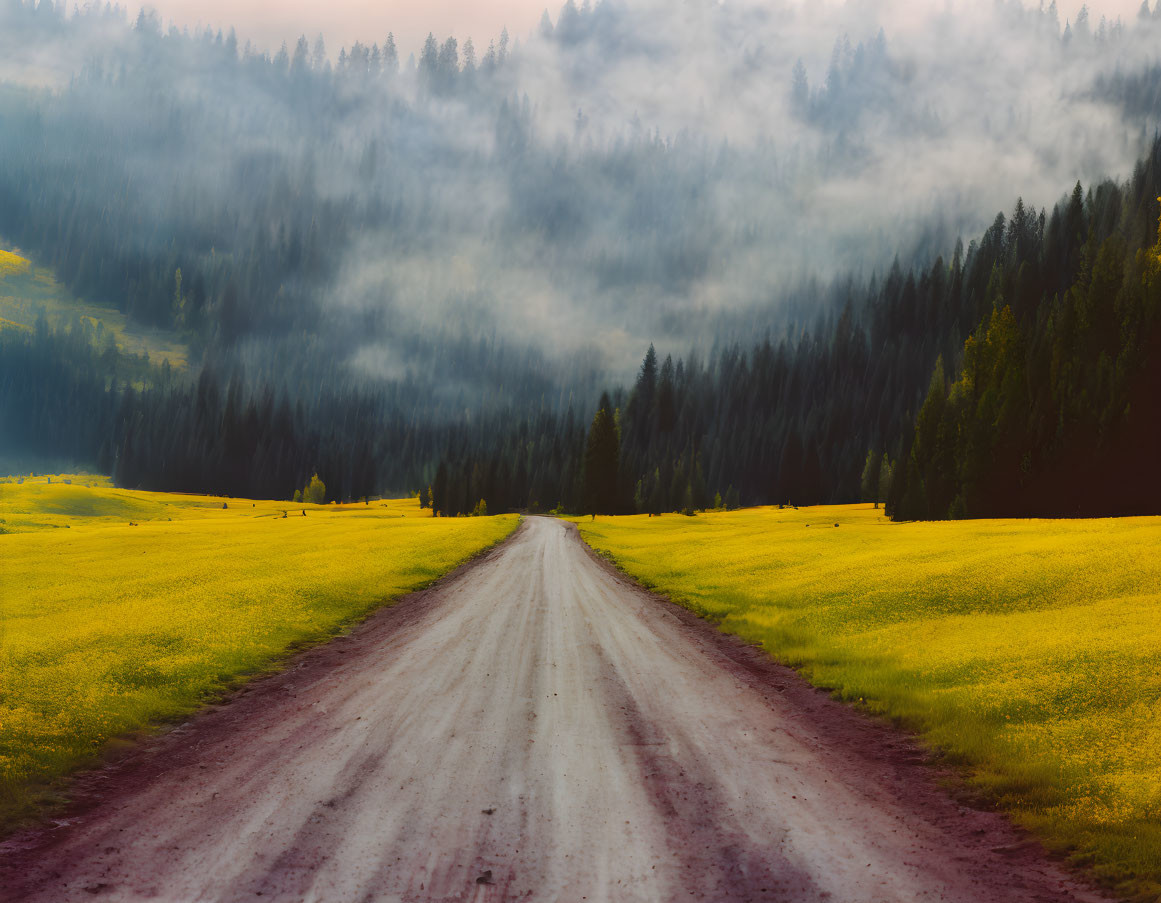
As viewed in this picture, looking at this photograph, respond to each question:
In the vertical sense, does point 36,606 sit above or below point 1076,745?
below

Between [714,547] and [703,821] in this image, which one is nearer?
[703,821]

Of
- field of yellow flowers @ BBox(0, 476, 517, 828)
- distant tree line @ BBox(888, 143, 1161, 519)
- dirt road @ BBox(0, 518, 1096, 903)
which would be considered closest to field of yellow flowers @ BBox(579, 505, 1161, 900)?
dirt road @ BBox(0, 518, 1096, 903)

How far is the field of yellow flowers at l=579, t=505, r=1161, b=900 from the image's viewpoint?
9008 mm

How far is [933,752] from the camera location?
36.3 feet

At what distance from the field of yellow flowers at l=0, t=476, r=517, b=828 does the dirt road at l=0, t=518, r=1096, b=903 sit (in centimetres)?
126

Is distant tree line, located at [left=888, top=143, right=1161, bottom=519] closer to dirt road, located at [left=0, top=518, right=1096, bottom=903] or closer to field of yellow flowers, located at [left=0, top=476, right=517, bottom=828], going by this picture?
field of yellow flowers, located at [left=0, top=476, right=517, bottom=828]

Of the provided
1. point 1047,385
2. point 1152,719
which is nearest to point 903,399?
point 1047,385

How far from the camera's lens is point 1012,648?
15555 mm

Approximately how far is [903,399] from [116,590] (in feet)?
685

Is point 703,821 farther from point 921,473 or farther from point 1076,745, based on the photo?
point 921,473

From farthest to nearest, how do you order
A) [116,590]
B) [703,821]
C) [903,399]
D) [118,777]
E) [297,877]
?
[903,399] → [116,590] → [118,777] → [703,821] → [297,877]

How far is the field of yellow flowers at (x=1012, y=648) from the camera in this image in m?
9.01

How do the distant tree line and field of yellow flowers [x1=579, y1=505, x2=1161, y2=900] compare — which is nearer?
field of yellow flowers [x1=579, y1=505, x2=1161, y2=900]

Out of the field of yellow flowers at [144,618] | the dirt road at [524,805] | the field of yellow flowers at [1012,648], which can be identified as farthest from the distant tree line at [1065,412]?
the dirt road at [524,805]
